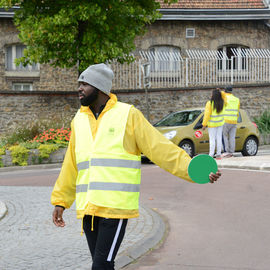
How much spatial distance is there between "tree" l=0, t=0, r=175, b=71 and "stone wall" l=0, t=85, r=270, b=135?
2.65 m

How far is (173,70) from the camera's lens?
23172 millimetres

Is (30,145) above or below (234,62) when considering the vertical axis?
below

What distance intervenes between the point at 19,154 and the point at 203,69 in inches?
421

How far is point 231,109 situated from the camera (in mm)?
14383

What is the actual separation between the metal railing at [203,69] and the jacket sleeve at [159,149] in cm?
1890

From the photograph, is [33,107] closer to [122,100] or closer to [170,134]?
[122,100]

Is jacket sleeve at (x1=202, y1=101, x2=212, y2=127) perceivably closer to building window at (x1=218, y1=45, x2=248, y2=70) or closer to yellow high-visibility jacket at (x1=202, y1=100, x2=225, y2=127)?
yellow high-visibility jacket at (x1=202, y1=100, x2=225, y2=127)

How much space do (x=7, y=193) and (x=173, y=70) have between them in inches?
557

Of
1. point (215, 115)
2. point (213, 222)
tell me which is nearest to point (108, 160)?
point (213, 222)

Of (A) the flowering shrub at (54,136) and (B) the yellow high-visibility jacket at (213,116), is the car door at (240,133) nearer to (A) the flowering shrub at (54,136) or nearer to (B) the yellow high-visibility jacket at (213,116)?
(B) the yellow high-visibility jacket at (213,116)

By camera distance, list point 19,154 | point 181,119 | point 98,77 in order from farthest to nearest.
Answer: point 181,119
point 19,154
point 98,77

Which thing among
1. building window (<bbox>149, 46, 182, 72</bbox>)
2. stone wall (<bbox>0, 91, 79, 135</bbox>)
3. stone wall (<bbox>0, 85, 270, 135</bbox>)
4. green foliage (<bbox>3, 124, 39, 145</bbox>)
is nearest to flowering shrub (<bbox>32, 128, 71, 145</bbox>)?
green foliage (<bbox>3, 124, 39, 145</bbox>)

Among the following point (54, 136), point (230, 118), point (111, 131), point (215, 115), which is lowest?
point (54, 136)

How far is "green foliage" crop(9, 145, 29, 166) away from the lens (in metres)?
15.3
